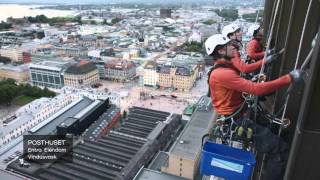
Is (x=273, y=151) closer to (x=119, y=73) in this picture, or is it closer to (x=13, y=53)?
(x=119, y=73)

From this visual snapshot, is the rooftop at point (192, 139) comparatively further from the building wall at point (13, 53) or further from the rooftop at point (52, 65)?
the building wall at point (13, 53)

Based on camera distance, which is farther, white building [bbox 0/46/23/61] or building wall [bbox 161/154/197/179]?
white building [bbox 0/46/23/61]

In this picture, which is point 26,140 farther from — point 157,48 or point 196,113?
point 157,48

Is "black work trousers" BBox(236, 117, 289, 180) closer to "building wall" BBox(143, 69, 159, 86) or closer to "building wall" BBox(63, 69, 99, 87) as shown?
"building wall" BBox(143, 69, 159, 86)

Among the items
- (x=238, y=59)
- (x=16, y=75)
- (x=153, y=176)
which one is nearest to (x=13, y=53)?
(x=16, y=75)

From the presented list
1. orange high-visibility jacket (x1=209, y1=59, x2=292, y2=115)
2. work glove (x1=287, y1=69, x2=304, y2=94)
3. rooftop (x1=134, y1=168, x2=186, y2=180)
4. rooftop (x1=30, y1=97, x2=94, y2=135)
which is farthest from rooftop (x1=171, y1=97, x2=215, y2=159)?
work glove (x1=287, y1=69, x2=304, y2=94)

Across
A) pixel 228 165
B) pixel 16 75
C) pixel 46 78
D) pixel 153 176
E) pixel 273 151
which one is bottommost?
pixel 16 75

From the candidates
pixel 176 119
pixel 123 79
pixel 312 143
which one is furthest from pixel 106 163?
pixel 123 79
